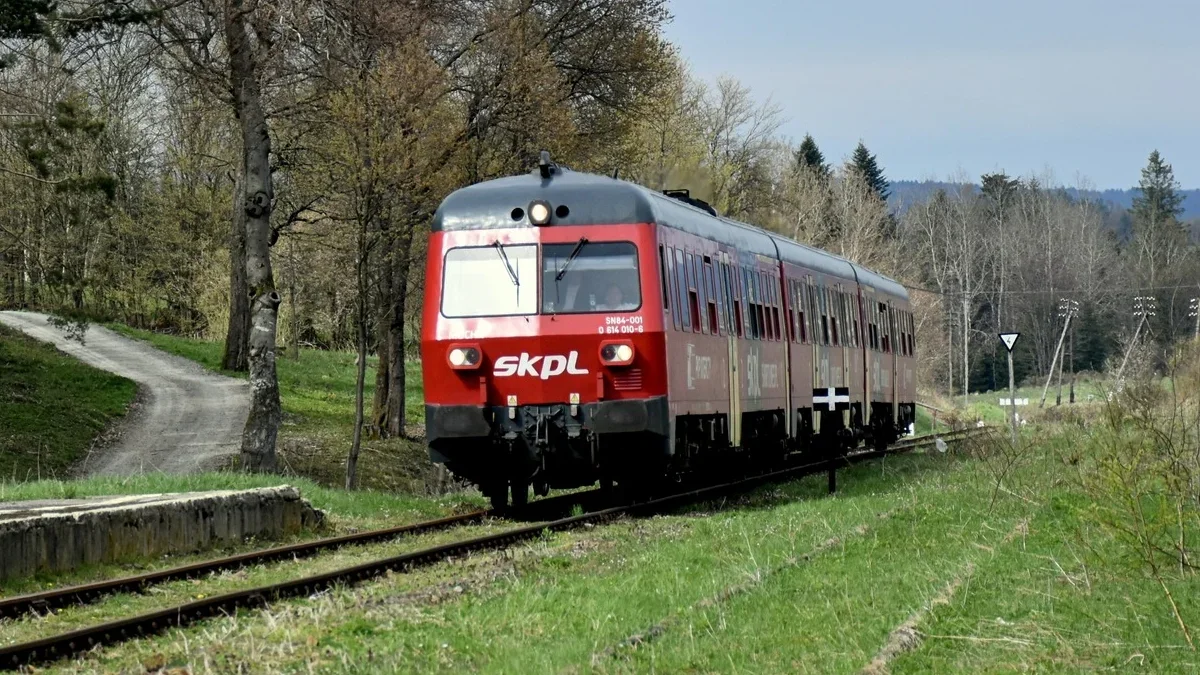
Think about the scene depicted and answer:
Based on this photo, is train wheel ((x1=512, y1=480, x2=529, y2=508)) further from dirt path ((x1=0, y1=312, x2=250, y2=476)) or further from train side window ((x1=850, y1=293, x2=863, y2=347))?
train side window ((x1=850, y1=293, x2=863, y2=347))

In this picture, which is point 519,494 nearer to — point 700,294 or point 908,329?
point 700,294

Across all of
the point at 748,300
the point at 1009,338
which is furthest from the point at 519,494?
the point at 1009,338

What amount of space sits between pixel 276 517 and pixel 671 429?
4.16 m

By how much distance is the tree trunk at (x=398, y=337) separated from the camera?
26328 mm

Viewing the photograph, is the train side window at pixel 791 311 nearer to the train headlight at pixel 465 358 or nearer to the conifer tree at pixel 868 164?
the train headlight at pixel 465 358

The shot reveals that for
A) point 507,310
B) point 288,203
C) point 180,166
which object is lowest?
point 507,310

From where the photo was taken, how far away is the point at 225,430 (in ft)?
105

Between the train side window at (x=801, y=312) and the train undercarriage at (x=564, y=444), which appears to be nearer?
the train undercarriage at (x=564, y=444)

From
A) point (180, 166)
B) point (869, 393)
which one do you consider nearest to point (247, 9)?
point (869, 393)

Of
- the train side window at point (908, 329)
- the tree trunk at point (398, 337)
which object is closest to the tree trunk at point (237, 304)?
the tree trunk at point (398, 337)

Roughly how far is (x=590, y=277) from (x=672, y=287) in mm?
1005

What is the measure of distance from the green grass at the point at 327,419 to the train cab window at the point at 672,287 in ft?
34.6

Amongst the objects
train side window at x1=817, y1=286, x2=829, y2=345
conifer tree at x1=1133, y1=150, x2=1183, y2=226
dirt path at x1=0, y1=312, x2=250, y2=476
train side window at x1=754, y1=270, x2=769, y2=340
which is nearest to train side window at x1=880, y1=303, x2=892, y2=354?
train side window at x1=817, y1=286, x2=829, y2=345

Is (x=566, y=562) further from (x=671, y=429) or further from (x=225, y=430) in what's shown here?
(x=225, y=430)
